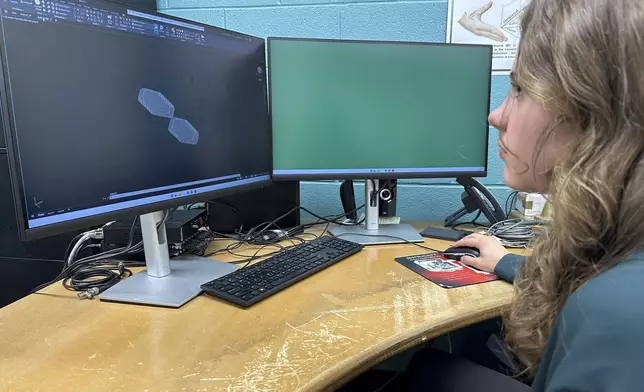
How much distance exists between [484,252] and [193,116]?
72cm

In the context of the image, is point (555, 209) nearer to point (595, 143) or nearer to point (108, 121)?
point (595, 143)

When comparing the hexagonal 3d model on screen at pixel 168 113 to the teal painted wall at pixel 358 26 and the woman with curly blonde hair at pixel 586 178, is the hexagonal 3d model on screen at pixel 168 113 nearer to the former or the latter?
the woman with curly blonde hair at pixel 586 178

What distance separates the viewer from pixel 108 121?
79 centimetres

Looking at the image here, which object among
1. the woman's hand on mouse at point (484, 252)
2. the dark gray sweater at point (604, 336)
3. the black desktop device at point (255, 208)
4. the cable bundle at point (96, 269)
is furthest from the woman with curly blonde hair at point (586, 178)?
the black desktop device at point (255, 208)

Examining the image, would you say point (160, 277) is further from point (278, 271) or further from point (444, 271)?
point (444, 271)

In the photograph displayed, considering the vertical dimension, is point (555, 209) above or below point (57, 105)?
Result: below

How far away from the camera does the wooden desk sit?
0.60m

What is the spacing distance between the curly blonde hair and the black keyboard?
1.61ft

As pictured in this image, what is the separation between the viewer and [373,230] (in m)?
1.33

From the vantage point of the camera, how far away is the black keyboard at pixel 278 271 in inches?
33.5

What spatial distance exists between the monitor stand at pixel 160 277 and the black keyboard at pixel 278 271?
0.05m

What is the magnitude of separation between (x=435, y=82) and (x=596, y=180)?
792mm

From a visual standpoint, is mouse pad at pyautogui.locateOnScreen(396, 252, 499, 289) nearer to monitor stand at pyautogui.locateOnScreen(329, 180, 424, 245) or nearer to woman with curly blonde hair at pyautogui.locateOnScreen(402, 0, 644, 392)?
monitor stand at pyautogui.locateOnScreen(329, 180, 424, 245)

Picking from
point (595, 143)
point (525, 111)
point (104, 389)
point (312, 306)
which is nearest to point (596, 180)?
point (595, 143)
